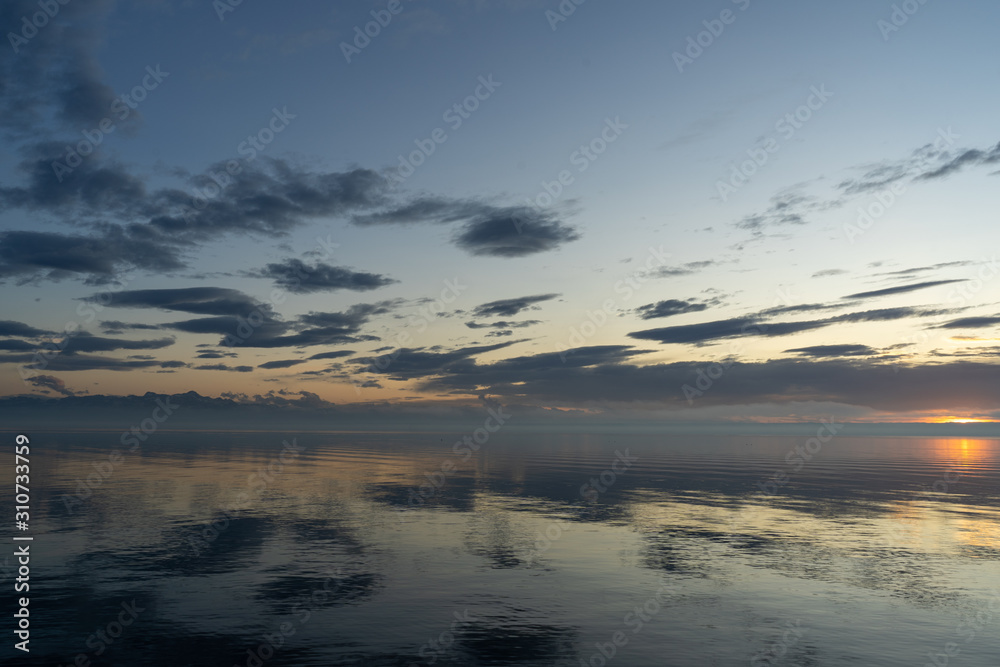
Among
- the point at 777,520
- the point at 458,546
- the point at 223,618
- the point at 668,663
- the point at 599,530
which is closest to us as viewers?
the point at 668,663

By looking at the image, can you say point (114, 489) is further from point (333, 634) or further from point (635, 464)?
point (635, 464)

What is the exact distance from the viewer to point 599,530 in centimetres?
5131

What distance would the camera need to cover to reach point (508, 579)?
35969 mm

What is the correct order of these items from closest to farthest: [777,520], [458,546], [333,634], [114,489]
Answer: [333,634] → [458,546] → [777,520] → [114,489]

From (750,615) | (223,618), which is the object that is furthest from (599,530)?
(223,618)

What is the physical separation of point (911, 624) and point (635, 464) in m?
104

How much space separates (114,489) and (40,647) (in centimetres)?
5750

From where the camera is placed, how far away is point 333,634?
87.0 feet

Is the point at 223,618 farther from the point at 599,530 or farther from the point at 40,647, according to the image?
the point at 599,530

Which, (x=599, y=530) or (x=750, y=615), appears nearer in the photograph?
(x=750, y=615)

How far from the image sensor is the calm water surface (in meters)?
25.5

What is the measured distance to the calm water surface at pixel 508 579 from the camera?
25.5 metres

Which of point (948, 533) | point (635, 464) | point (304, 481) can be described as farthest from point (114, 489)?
point (635, 464)

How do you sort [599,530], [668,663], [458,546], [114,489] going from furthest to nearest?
[114,489] < [599,530] < [458,546] < [668,663]
